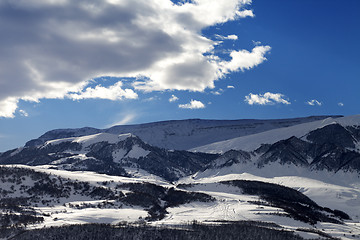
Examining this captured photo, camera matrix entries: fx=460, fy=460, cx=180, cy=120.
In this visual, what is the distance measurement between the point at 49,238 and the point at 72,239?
382 inches

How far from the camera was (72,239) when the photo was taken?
7869 inches

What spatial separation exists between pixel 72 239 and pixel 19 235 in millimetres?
22428

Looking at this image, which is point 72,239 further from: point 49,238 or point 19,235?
point 19,235

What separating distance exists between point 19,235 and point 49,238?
13078 mm

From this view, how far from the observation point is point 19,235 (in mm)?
197375

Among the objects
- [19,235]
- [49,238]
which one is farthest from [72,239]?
[19,235]

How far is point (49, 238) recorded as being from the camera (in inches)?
7751
